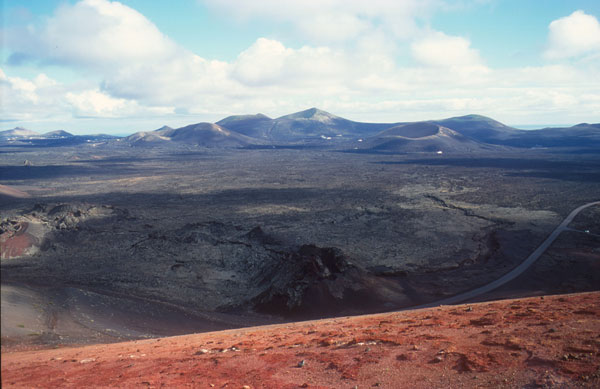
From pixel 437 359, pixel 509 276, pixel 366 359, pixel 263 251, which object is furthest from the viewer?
pixel 263 251

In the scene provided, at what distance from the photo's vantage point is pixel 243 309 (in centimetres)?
3272

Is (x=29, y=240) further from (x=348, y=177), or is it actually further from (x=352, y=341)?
(x=348, y=177)

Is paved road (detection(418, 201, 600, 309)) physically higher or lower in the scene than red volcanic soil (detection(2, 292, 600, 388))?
lower

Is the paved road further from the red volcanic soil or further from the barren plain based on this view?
the red volcanic soil

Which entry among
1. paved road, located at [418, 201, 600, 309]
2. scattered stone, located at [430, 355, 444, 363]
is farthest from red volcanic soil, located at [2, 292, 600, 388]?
paved road, located at [418, 201, 600, 309]

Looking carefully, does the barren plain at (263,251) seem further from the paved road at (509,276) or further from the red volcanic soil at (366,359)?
the red volcanic soil at (366,359)

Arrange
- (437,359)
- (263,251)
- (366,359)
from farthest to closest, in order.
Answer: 1. (263,251)
2. (366,359)
3. (437,359)

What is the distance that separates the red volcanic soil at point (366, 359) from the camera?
42.2 ft

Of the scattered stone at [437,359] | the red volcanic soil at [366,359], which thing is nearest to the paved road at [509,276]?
the red volcanic soil at [366,359]

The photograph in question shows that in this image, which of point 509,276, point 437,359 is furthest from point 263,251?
point 437,359

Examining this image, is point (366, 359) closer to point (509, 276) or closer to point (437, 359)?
point (437, 359)

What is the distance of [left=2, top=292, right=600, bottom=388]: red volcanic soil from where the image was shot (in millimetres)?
12852

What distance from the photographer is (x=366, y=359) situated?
1484 cm

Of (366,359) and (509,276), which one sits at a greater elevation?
(366,359)
